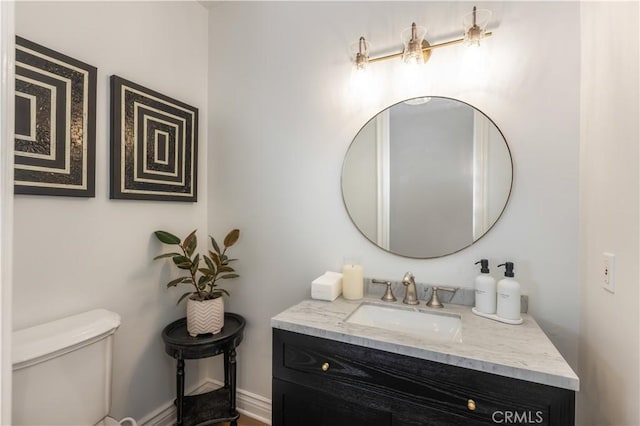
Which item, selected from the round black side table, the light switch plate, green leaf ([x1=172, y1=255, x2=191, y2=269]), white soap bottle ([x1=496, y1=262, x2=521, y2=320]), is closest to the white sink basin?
white soap bottle ([x1=496, y1=262, x2=521, y2=320])

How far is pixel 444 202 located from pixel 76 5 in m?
1.78

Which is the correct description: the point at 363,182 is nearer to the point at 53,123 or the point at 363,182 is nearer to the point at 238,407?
the point at 53,123

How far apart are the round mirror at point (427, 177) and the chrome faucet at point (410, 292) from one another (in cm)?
11

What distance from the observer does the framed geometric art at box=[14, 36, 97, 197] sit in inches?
41.1

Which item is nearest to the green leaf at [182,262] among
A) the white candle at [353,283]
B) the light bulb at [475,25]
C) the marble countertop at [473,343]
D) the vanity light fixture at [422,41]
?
the marble countertop at [473,343]

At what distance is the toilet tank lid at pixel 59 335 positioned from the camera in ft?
3.08

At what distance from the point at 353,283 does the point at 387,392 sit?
49 cm

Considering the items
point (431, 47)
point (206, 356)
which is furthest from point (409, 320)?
point (431, 47)

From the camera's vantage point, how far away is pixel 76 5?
4.00 ft

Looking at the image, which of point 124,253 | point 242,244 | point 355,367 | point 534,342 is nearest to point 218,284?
point 242,244

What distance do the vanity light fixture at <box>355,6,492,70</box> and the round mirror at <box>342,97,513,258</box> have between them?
0.19 m

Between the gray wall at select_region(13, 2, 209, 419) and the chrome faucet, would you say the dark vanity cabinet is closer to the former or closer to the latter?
the chrome faucet

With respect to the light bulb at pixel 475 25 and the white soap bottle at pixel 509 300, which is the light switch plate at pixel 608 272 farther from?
the light bulb at pixel 475 25

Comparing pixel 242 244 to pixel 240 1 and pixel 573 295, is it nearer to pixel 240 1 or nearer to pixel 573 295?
pixel 240 1
